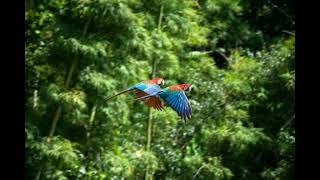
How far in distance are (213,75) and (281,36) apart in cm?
114

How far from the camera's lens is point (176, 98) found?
1231mm

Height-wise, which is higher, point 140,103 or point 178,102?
point 178,102

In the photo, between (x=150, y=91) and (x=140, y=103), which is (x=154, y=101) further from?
(x=140, y=103)

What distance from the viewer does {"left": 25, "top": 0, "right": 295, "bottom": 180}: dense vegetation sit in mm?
3758

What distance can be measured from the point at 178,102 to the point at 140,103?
301 cm

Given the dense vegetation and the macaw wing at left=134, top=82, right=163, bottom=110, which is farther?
the dense vegetation

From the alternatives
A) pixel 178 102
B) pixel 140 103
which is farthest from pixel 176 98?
pixel 140 103

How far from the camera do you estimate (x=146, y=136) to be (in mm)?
4258

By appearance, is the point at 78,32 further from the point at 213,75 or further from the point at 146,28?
the point at 213,75

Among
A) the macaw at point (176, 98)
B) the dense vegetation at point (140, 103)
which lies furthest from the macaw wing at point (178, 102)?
the dense vegetation at point (140, 103)

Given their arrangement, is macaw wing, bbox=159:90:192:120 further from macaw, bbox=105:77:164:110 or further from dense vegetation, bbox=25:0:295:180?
dense vegetation, bbox=25:0:295:180

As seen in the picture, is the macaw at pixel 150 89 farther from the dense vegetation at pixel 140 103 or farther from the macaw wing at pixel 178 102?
the dense vegetation at pixel 140 103

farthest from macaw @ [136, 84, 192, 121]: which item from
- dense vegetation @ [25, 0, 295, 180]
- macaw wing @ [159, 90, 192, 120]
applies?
dense vegetation @ [25, 0, 295, 180]

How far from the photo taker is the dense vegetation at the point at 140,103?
376 cm
